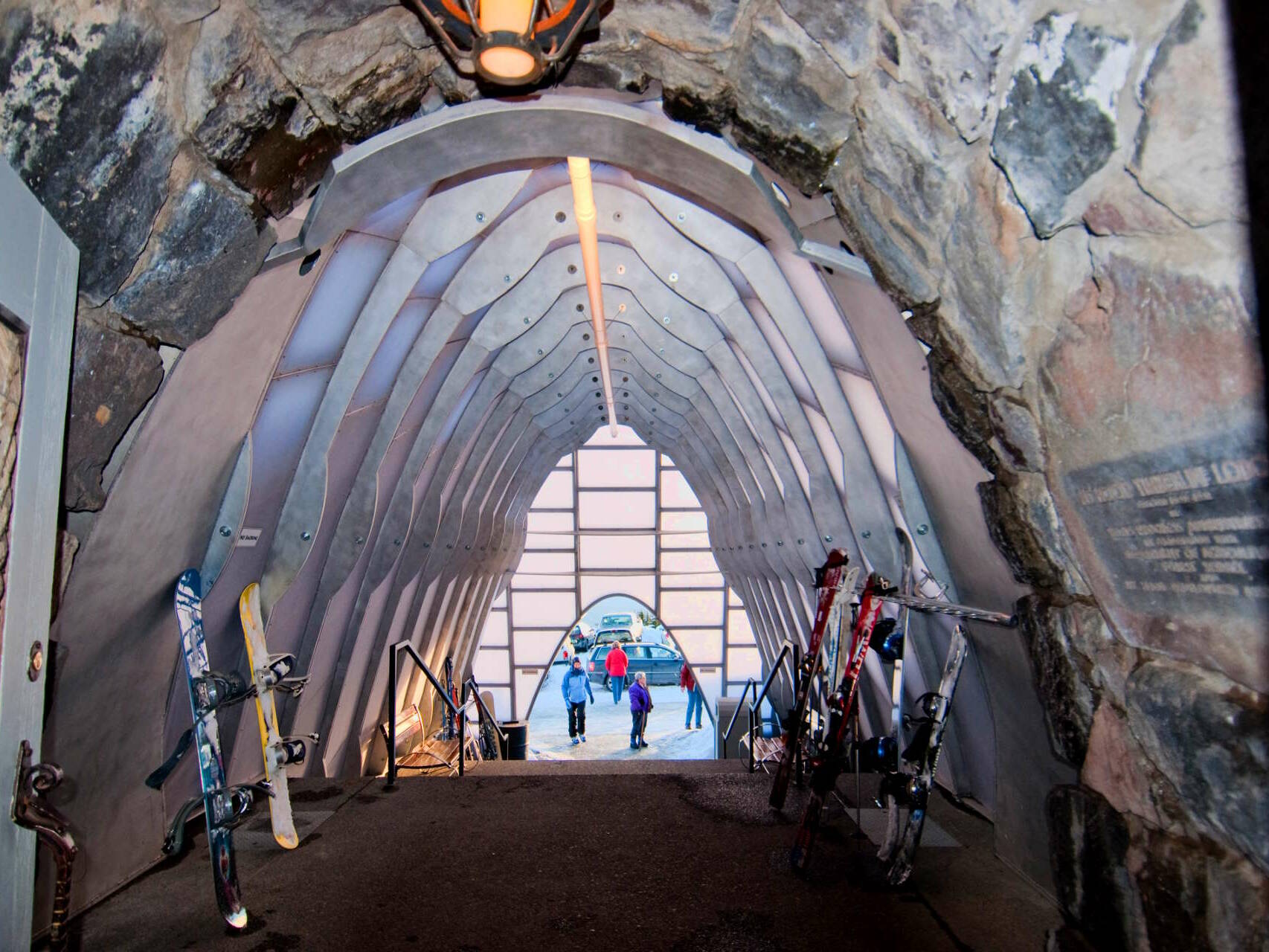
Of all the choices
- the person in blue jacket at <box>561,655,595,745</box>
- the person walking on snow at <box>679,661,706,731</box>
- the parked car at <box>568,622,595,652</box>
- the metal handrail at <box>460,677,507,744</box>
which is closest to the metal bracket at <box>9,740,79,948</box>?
the metal handrail at <box>460,677,507,744</box>

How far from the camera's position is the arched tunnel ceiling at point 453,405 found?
3.86m

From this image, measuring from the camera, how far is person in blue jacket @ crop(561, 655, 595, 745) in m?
19.8

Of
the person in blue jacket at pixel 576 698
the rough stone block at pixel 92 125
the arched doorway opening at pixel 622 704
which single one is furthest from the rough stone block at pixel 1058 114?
the person in blue jacket at pixel 576 698

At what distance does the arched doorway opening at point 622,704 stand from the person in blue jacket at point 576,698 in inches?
3.8

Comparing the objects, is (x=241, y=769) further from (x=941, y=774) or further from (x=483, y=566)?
(x=483, y=566)

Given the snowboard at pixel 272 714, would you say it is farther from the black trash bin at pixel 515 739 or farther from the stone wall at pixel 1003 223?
the black trash bin at pixel 515 739

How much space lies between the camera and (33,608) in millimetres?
2258

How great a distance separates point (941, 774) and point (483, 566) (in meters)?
10.0

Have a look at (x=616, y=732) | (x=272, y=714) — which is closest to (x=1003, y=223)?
(x=272, y=714)

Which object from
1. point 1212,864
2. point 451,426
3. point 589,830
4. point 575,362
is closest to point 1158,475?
point 1212,864

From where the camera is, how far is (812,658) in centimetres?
536

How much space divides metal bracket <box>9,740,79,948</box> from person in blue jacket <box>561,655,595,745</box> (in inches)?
676

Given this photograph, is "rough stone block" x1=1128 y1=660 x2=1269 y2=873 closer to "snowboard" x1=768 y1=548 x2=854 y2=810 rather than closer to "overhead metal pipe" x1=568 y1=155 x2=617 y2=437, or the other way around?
"snowboard" x1=768 y1=548 x2=854 y2=810

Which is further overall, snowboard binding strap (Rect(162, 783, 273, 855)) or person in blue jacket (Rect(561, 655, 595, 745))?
person in blue jacket (Rect(561, 655, 595, 745))
